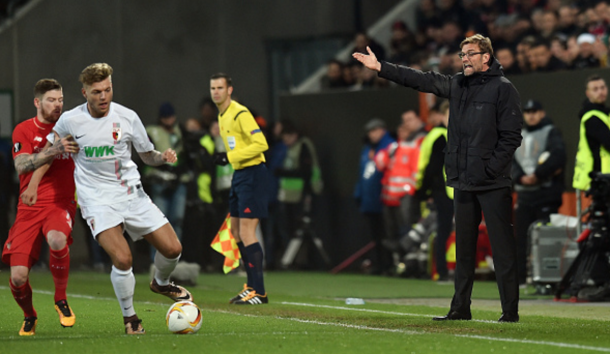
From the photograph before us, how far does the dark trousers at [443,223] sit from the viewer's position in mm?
15703

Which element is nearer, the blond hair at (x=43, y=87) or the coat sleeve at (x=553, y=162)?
the blond hair at (x=43, y=87)

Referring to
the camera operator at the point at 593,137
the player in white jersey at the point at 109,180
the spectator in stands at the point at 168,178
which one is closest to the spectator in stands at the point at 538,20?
the camera operator at the point at 593,137

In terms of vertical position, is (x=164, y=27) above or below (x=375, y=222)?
above

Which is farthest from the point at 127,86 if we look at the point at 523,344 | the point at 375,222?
the point at 523,344

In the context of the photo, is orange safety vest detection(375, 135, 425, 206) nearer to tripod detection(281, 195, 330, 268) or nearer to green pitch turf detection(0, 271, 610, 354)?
tripod detection(281, 195, 330, 268)

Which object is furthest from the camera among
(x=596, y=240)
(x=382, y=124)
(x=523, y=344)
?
(x=382, y=124)

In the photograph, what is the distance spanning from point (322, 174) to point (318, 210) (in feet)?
2.06

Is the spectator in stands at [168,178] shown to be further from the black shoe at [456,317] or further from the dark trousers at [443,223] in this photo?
the black shoe at [456,317]

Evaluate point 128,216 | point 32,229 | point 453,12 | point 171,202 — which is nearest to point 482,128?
point 128,216

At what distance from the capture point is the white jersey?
8.80 meters

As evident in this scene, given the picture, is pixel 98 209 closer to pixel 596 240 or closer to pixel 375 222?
pixel 596 240

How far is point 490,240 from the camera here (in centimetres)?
954

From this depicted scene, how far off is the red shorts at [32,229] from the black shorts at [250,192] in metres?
2.80

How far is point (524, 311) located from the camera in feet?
36.8
